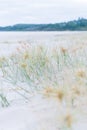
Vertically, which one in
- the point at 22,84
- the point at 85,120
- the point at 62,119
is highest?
the point at 62,119

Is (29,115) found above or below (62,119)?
below

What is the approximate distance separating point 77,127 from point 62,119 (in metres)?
0.32

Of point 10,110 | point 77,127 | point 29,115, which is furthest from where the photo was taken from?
point 10,110

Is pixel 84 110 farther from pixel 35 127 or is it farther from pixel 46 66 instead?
pixel 46 66

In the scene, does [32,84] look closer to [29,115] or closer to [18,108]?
[18,108]

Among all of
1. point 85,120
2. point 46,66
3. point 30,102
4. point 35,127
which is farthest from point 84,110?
point 46,66

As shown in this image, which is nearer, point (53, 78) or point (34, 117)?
point (34, 117)

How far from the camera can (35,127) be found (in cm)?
208

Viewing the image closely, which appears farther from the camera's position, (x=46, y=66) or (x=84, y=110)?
(x=46, y=66)

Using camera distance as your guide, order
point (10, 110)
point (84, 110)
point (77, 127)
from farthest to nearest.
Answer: point (10, 110), point (84, 110), point (77, 127)

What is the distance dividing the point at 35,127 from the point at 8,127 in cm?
19

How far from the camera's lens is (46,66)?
11.7 ft

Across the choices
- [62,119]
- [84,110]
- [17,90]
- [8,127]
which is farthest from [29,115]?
[17,90]

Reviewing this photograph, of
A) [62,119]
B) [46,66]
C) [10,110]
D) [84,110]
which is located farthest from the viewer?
[46,66]
